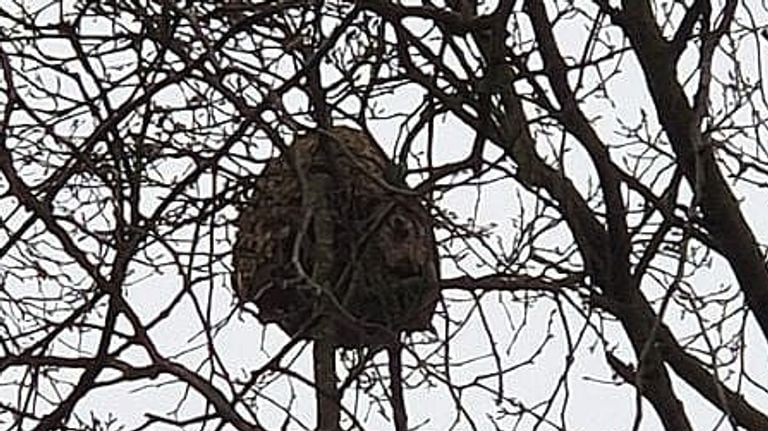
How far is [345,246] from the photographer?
7.20 ft

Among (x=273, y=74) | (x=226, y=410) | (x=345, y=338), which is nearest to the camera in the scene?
(x=226, y=410)

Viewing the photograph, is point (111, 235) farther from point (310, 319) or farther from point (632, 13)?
point (632, 13)

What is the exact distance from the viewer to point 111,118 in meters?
2.09

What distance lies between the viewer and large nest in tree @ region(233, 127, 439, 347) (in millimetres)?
2164

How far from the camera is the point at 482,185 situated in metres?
2.20

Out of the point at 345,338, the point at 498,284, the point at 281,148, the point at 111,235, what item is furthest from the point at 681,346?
the point at 111,235

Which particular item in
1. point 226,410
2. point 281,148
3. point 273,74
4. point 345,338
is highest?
point 273,74

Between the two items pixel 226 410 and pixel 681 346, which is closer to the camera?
pixel 226 410

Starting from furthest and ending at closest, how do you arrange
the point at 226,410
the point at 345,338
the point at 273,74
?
1. the point at 273,74
2. the point at 345,338
3. the point at 226,410

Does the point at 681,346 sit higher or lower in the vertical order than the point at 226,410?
higher

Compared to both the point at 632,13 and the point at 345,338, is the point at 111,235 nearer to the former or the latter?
the point at 345,338

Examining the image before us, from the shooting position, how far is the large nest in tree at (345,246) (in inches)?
→ 85.2

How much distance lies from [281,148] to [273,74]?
0.28 meters

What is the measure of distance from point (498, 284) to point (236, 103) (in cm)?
44
